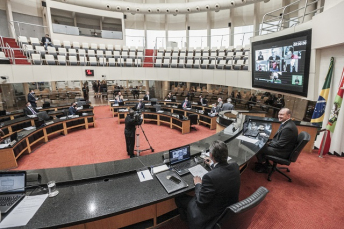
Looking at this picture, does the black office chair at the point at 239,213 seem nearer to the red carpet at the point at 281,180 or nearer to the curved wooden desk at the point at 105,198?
the curved wooden desk at the point at 105,198

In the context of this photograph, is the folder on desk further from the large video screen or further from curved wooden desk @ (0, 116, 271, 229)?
the large video screen

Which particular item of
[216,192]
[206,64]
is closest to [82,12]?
[206,64]

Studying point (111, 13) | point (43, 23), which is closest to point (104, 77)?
point (111, 13)

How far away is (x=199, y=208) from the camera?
81.8 inches

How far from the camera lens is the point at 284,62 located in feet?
19.6

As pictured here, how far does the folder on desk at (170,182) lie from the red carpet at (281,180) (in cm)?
77

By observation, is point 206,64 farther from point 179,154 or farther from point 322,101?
point 179,154

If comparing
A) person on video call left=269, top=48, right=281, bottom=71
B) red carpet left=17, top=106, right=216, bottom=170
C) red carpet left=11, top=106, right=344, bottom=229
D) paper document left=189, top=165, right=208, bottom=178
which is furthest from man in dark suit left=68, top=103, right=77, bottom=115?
person on video call left=269, top=48, right=281, bottom=71

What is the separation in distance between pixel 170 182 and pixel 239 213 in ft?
3.65

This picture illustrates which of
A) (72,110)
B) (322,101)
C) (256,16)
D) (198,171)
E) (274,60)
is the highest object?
(256,16)

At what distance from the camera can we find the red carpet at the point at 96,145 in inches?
218

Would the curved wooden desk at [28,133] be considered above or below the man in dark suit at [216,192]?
below

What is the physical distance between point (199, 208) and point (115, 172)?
4.43 feet

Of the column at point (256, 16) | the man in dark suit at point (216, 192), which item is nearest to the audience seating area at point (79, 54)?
the column at point (256, 16)
